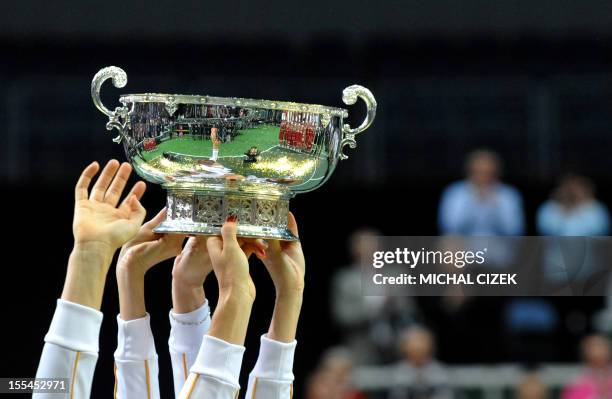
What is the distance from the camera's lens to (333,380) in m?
4.64

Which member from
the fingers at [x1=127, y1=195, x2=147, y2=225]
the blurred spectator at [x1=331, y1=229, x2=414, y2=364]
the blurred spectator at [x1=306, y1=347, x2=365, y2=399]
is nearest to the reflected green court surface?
the fingers at [x1=127, y1=195, x2=147, y2=225]

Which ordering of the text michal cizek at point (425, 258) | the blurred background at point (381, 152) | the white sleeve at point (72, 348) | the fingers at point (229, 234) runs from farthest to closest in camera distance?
1. the blurred background at point (381, 152)
2. the text michal cizek at point (425, 258)
3. the fingers at point (229, 234)
4. the white sleeve at point (72, 348)

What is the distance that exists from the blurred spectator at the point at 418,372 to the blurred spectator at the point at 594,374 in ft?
1.78

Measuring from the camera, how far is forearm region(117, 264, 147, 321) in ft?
6.14

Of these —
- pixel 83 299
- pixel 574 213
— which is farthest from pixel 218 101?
pixel 574 213

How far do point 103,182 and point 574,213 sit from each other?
380 centimetres

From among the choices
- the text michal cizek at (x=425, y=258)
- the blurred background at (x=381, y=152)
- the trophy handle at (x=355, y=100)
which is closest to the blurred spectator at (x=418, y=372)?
the blurred background at (x=381, y=152)

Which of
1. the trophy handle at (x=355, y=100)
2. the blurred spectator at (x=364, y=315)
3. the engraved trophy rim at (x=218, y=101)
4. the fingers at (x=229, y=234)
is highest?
the blurred spectator at (x=364, y=315)

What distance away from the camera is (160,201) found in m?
4.77

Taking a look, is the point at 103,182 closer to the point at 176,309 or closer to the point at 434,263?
the point at 176,309

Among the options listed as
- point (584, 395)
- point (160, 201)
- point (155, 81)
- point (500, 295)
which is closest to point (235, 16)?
point (155, 81)

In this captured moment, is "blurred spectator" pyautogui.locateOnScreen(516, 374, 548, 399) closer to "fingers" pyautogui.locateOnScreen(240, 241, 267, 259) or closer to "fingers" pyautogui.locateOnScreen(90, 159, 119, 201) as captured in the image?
"fingers" pyautogui.locateOnScreen(240, 241, 267, 259)

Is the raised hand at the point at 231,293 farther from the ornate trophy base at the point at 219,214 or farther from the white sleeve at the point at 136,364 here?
the white sleeve at the point at 136,364

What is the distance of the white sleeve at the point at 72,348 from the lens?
154 cm
